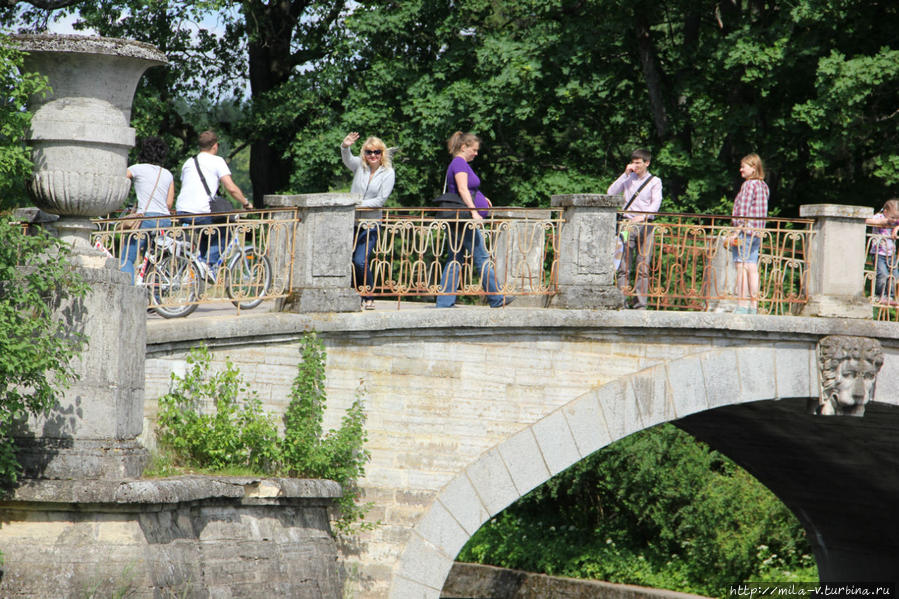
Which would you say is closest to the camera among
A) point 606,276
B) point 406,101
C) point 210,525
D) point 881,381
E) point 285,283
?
point 210,525

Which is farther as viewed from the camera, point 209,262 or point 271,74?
point 271,74

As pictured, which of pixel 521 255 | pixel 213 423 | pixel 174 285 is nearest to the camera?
pixel 213 423

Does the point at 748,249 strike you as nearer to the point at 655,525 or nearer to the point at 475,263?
the point at 475,263

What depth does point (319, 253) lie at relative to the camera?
851cm

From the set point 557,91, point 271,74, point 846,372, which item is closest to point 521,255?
point 846,372

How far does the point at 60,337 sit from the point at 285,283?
220 centimetres

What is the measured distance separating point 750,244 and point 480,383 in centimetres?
268

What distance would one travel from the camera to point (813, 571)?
16109 millimetres

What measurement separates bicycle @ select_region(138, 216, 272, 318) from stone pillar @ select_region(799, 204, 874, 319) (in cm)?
453

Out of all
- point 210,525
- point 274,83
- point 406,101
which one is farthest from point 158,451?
point 274,83

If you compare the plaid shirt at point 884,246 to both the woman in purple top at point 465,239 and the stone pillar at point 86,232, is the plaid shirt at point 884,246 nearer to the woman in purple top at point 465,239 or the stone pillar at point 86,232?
the woman in purple top at point 465,239

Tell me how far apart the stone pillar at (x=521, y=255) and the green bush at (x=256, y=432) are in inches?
65.2

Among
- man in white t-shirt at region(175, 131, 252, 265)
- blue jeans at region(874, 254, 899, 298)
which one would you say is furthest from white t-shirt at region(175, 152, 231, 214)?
blue jeans at region(874, 254, 899, 298)

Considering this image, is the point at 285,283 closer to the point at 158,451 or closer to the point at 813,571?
the point at 158,451
